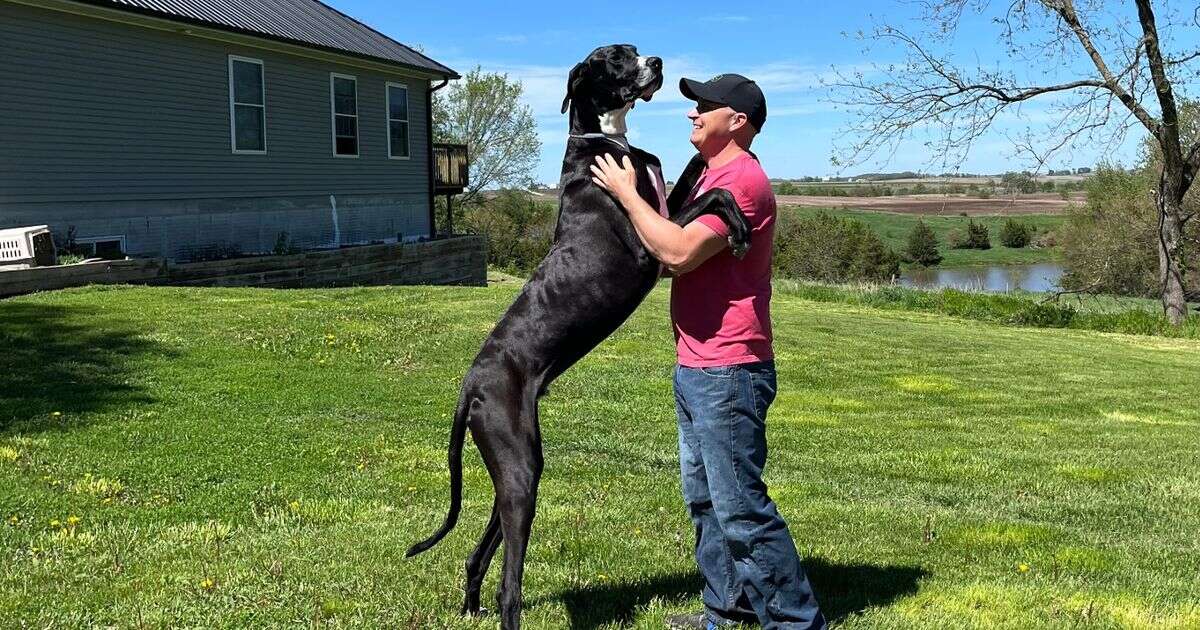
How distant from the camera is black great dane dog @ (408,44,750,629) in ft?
11.0

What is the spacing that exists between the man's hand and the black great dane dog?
6 centimetres

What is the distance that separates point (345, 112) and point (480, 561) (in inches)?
836

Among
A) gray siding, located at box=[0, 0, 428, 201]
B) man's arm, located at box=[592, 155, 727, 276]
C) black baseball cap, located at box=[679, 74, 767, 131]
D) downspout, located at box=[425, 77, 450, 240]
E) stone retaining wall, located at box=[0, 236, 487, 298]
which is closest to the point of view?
man's arm, located at box=[592, 155, 727, 276]

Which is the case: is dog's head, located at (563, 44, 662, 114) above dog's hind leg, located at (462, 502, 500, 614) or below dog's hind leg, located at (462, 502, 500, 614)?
above

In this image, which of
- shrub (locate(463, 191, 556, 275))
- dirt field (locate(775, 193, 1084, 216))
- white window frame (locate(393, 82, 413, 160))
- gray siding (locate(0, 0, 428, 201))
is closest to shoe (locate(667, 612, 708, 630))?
gray siding (locate(0, 0, 428, 201))

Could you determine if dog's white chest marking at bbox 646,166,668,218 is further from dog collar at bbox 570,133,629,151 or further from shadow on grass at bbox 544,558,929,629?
shadow on grass at bbox 544,558,929,629

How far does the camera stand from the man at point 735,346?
10.9 ft

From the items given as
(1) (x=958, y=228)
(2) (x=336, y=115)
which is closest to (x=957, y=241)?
(1) (x=958, y=228)

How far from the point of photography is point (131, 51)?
17719 millimetres

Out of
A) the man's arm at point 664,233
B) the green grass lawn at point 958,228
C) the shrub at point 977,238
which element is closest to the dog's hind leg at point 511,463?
the man's arm at point 664,233

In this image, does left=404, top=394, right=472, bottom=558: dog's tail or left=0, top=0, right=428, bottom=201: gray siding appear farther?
left=0, top=0, right=428, bottom=201: gray siding

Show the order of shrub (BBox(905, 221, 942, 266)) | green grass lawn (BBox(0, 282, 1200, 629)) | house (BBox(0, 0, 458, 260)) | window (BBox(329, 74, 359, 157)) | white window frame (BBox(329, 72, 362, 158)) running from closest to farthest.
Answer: green grass lawn (BBox(0, 282, 1200, 629))
house (BBox(0, 0, 458, 260))
white window frame (BBox(329, 72, 362, 158))
window (BBox(329, 74, 359, 157))
shrub (BBox(905, 221, 942, 266))

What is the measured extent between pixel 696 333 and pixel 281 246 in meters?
18.9

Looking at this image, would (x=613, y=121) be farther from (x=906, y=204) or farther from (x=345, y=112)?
(x=906, y=204)
